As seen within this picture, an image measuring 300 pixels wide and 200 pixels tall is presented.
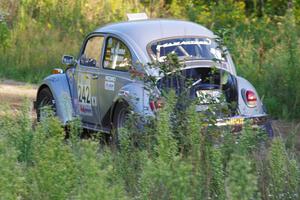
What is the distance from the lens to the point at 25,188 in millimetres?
6477

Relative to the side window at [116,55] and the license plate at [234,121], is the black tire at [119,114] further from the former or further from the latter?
the license plate at [234,121]

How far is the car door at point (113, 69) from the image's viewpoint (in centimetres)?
1192

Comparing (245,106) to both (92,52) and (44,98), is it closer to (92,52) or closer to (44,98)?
(92,52)

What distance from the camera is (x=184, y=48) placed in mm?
11883

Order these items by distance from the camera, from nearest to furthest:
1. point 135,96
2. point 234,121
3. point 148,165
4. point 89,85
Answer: point 148,165
point 234,121
point 135,96
point 89,85

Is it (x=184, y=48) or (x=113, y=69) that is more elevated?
(x=184, y=48)

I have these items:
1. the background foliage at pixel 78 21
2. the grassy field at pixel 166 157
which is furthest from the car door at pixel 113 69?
the background foliage at pixel 78 21

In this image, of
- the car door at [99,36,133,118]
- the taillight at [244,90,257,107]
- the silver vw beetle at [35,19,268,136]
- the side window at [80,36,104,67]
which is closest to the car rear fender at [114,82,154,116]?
the silver vw beetle at [35,19,268,136]

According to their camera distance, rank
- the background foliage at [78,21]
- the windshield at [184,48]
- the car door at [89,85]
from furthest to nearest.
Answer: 1. the background foliage at [78,21]
2. the car door at [89,85]
3. the windshield at [184,48]

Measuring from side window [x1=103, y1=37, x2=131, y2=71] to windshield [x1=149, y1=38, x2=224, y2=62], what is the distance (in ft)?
1.35

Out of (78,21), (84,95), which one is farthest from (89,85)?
(78,21)

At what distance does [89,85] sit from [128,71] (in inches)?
54.0

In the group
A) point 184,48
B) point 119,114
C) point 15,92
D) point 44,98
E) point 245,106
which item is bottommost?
point 15,92

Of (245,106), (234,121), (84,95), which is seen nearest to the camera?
(234,121)
